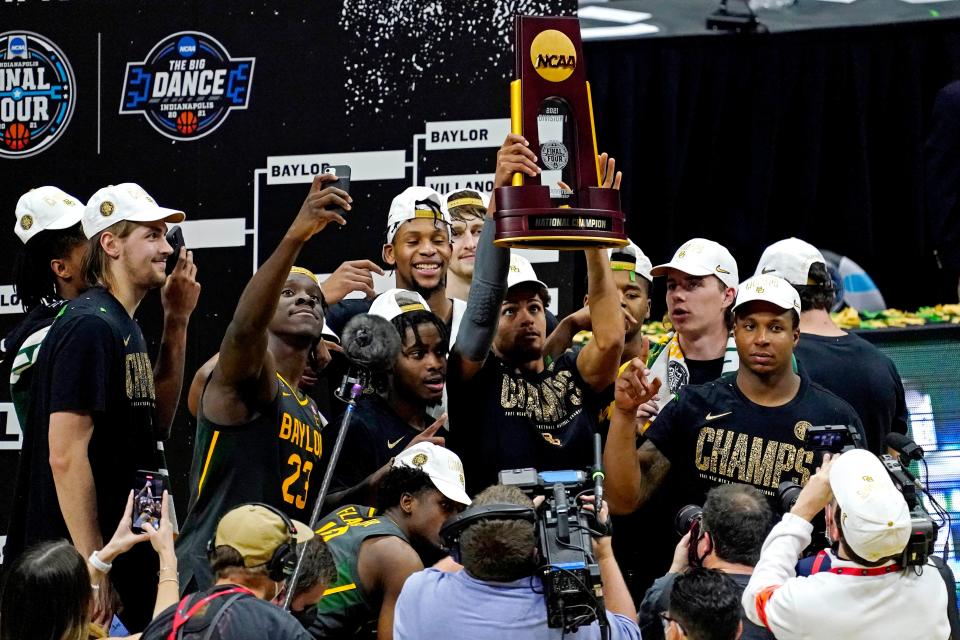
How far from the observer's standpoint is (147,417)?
4.71 metres

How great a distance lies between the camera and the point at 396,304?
5.01 metres

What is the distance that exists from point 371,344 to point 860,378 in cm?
192

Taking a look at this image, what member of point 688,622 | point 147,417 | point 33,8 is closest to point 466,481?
point 147,417

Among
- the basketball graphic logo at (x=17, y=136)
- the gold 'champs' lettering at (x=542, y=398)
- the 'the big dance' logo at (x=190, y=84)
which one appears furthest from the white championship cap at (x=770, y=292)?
the basketball graphic logo at (x=17, y=136)

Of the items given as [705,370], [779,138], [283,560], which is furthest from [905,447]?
[779,138]

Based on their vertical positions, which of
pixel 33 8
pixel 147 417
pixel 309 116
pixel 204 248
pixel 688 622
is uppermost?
pixel 33 8

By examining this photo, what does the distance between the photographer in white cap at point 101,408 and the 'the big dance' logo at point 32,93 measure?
103 inches

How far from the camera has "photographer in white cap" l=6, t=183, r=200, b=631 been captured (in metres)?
4.49

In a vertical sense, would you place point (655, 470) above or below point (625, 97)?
below

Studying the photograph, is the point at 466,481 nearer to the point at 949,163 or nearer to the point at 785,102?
the point at 949,163

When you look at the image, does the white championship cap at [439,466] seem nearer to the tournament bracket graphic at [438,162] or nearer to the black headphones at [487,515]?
the black headphones at [487,515]

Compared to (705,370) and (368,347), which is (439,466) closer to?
(368,347)

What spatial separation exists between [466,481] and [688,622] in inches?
56.5

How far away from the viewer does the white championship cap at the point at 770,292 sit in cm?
495
